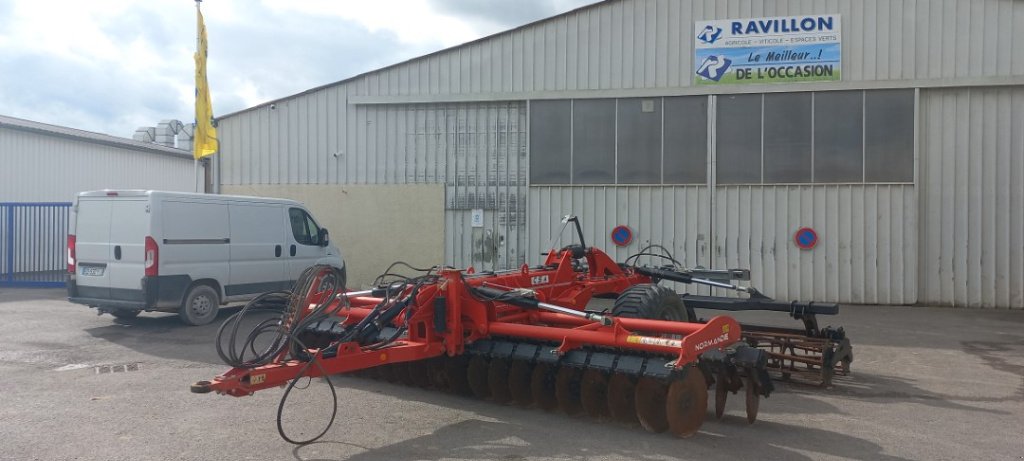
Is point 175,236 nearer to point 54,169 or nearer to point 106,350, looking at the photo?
point 106,350

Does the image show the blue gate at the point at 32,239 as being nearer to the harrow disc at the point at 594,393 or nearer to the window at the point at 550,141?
the window at the point at 550,141

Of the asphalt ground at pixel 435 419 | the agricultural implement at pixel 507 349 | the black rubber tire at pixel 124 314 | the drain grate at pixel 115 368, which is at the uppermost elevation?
the agricultural implement at pixel 507 349

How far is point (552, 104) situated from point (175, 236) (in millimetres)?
8653

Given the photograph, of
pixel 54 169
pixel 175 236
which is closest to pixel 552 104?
pixel 175 236

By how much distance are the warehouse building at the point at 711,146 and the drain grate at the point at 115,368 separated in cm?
928

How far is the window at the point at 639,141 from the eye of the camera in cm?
1625

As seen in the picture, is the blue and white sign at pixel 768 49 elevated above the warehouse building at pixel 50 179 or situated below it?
above

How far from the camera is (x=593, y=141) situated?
54.2 feet

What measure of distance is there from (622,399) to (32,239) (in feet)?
59.9

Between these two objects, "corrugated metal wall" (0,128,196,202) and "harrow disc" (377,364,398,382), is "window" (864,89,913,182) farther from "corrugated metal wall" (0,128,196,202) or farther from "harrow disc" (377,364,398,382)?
"corrugated metal wall" (0,128,196,202)

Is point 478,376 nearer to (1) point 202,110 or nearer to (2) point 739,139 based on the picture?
(2) point 739,139

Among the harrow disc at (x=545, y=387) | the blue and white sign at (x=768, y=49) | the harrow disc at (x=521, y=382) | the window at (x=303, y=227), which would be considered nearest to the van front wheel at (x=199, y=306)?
the window at (x=303, y=227)

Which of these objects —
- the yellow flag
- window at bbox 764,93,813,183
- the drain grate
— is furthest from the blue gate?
window at bbox 764,93,813,183

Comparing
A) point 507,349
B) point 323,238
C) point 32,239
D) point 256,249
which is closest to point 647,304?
point 507,349
